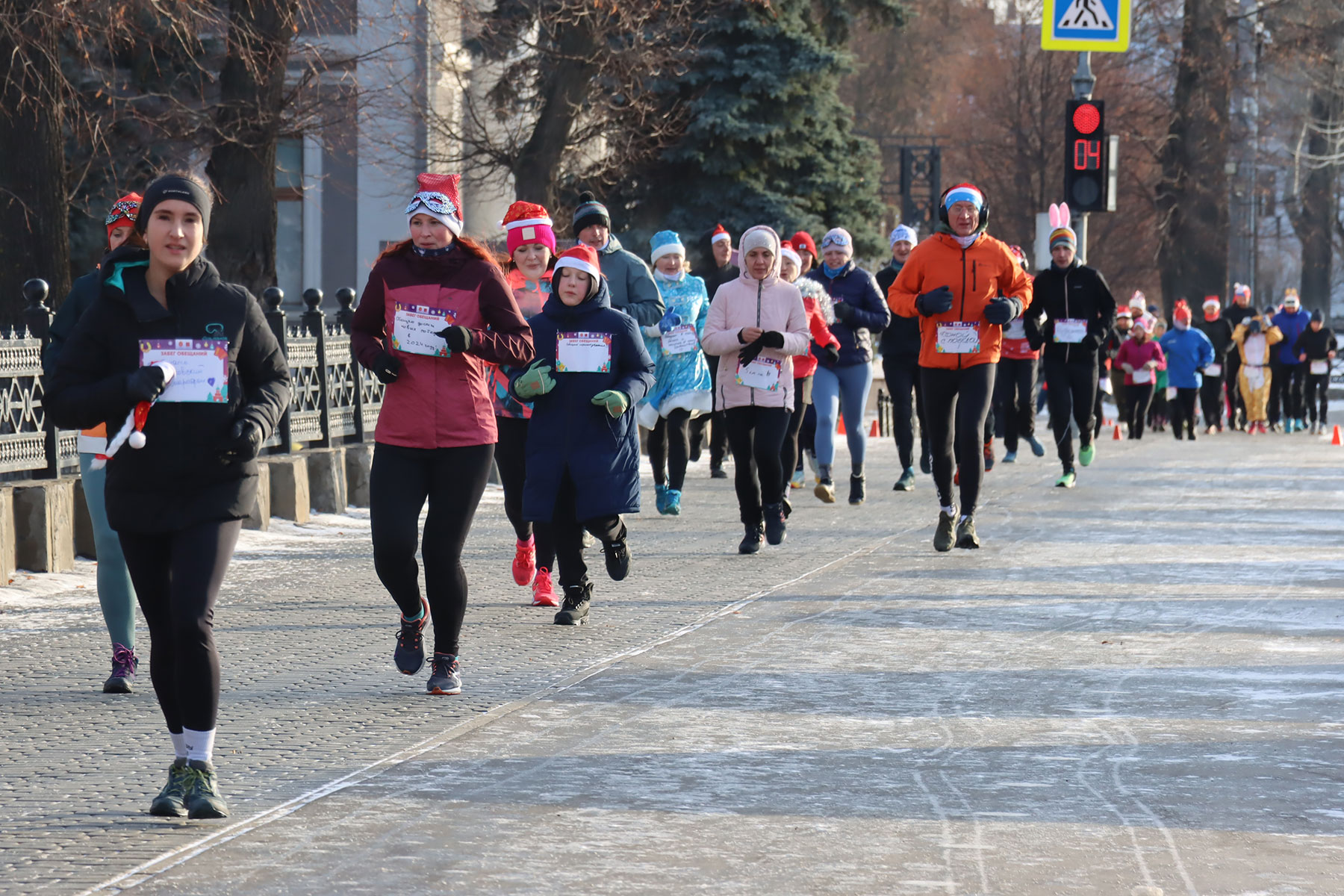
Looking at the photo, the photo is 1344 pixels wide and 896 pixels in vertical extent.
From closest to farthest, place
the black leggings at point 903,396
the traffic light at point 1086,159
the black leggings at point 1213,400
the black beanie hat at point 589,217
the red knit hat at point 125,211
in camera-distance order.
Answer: the red knit hat at point 125,211, the black beanie hat at point 589,217, the black leggings at point 903,396, the traffic light at point 1086,159, the black leggings at point 1213,400

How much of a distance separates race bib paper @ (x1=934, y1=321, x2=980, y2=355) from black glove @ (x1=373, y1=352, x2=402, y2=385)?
16.8 feet

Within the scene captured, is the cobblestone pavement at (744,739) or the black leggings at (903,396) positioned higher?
the black leggings at (903,396)

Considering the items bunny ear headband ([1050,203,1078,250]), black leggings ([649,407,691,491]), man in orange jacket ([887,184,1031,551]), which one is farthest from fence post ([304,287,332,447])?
bunny ear headband ([1050,203,1078,250])

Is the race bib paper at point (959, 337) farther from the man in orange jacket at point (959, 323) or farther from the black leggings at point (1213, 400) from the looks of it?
the black leggings at point (1213, 400)

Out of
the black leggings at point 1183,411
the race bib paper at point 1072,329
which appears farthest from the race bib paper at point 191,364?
the black leggings at point 1183,411

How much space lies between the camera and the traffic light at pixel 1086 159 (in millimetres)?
18969

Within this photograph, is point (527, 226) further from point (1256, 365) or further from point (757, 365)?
point (1256, 365)

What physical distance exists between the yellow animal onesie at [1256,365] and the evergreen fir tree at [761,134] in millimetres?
6609

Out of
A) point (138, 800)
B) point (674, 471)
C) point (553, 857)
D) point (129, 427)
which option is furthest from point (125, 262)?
point (674, 471)

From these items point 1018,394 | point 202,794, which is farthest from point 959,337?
point 202,794

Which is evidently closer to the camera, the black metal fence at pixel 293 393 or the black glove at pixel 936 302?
the black metal fence at pixel 293 393

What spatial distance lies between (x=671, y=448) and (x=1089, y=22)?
7.44 m

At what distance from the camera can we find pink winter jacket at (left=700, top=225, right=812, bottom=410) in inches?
462

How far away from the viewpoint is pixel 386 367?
23.7 feet
